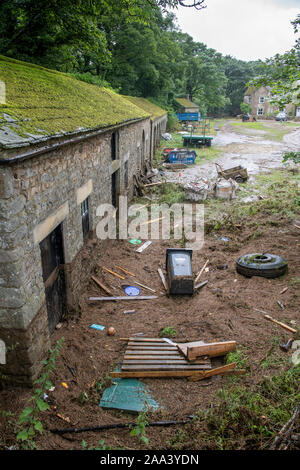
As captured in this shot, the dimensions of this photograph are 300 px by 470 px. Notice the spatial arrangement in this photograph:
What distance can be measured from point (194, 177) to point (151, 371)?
16.6 metres

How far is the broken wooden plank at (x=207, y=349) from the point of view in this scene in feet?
18.2

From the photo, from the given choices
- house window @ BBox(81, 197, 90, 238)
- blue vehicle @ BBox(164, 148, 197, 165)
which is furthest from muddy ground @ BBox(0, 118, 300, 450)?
blue vehicle @ BBox(164, 148, 197, 165)

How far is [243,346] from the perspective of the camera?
Answer: 5.97 m

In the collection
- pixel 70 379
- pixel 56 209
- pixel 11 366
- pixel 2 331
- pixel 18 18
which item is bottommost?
pixel 70 379

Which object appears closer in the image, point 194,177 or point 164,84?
point 194,177

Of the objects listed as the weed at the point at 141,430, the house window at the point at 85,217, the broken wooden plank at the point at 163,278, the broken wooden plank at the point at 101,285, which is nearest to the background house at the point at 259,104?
the broken wooden plank at the point at 163,278

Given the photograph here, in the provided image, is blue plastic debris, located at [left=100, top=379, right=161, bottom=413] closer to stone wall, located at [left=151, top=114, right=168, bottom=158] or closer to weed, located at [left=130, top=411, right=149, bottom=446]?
weed, located at [left=130, top=411, right=149, bottom=446]

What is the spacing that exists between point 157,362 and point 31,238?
3118mm

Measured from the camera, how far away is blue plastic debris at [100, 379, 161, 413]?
15.4ft

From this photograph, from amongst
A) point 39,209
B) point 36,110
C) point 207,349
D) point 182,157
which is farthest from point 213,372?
point 182,157

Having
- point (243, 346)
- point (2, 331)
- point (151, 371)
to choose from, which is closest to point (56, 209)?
point (2, 331)

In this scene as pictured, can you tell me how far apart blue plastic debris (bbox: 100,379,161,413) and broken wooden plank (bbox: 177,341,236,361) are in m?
1.02

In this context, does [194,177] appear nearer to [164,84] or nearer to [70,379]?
[70,379]
